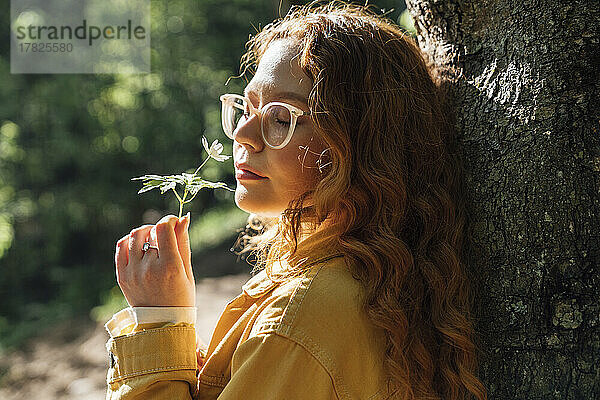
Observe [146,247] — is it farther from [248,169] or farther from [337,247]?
[337,247]

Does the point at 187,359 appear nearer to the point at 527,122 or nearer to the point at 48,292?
the point at 527,122

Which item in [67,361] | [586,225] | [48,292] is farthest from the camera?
[48,292]

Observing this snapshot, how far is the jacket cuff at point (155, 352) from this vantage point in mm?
1324

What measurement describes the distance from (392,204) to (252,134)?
324 millimetres

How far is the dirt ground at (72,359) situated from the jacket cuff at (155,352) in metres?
2.90

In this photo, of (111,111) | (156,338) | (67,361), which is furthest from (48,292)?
(156,338)

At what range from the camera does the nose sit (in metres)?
1.39

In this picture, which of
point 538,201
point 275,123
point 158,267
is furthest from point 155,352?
point 538,201

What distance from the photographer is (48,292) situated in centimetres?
873

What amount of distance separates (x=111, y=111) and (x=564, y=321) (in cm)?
866

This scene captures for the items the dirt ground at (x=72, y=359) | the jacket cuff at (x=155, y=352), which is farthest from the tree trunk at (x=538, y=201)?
the dirt ground at (x=72, y=359)

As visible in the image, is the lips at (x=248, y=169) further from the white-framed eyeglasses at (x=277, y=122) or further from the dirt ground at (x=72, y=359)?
the dirt ground at (x=72, y=359)

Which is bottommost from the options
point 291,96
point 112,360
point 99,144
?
point 112,360

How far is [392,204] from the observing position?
134 centimetres
